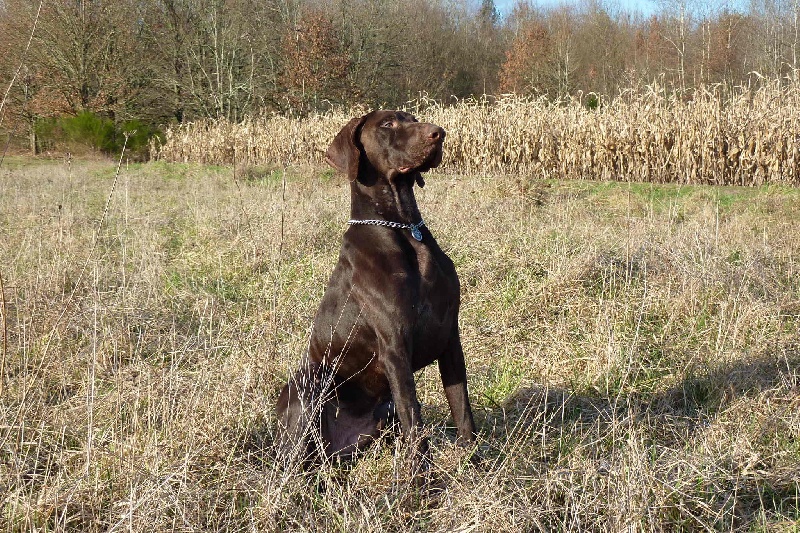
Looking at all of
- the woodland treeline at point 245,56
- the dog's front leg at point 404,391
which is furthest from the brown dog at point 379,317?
the woodland treeline at point 245,56

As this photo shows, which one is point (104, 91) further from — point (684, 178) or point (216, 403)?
point (216, 403)

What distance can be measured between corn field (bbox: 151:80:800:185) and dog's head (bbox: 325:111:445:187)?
9.81 m

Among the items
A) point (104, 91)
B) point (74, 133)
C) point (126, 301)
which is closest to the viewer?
point (126, 301)

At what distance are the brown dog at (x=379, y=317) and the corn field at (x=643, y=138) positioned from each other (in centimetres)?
993

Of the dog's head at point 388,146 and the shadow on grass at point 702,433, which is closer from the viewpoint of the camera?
the shadow on grass at point 702,433

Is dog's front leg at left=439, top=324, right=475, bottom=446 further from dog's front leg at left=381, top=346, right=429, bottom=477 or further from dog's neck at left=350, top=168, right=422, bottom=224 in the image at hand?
dog's neck at left=350, top=168, right=422, bottom=224

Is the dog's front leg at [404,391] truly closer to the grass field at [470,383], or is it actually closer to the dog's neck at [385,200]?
the grass field at [470,383]

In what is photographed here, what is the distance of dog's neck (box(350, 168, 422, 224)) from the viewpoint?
2.86 meters

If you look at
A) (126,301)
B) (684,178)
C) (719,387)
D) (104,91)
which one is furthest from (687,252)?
(104,91)

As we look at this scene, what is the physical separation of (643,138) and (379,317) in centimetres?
1120

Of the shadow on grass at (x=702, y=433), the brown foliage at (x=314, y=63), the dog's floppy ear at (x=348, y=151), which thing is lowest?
the shadow on grass at (x=702, y=433)

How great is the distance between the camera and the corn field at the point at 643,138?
38.0 feet

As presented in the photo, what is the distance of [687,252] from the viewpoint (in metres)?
5.48

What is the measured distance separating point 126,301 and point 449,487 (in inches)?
121
